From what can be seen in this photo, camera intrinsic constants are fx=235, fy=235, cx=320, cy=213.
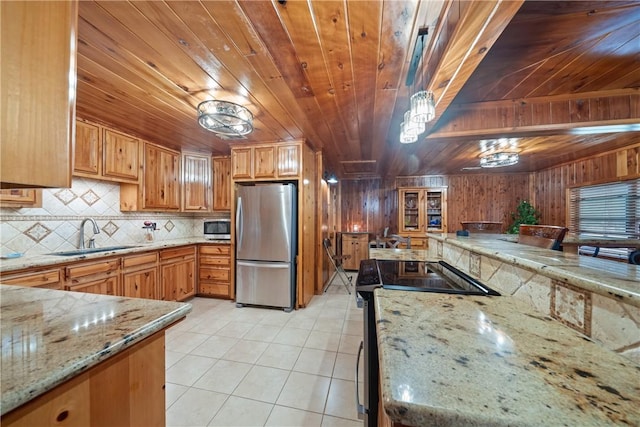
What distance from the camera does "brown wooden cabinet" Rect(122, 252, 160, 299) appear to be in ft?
8.07

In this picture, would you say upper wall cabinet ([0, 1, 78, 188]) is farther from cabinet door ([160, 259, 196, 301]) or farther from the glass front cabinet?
the glass front cabinet

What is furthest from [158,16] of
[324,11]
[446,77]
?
[446,77]

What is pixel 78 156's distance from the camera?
7.36 feet

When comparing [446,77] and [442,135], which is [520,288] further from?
[442,135]

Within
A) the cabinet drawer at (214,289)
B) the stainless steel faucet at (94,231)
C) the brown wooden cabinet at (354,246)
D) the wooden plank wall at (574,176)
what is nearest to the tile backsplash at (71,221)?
→ the stainless steel faucet at (94,231)

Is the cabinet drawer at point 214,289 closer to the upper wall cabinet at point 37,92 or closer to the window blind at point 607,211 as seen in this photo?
the upper wall cabinet at point 37,92

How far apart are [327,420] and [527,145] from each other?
3.89m

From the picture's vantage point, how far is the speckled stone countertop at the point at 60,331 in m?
0.49

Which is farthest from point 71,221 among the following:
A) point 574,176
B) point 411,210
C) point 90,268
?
point 574,176

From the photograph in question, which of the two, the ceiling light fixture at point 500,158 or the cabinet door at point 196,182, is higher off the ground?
the ceiling light fixture at point 500,158

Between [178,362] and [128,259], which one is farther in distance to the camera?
[128,259]

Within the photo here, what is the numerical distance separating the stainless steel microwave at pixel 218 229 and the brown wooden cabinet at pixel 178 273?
316 millimetres

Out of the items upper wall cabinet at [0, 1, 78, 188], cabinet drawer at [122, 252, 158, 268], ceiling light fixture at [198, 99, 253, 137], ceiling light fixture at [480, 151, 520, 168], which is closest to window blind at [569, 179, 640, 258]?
ceiling light fixture at [480, 151, 520, 168]

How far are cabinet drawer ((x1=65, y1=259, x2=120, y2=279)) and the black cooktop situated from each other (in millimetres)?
2442
